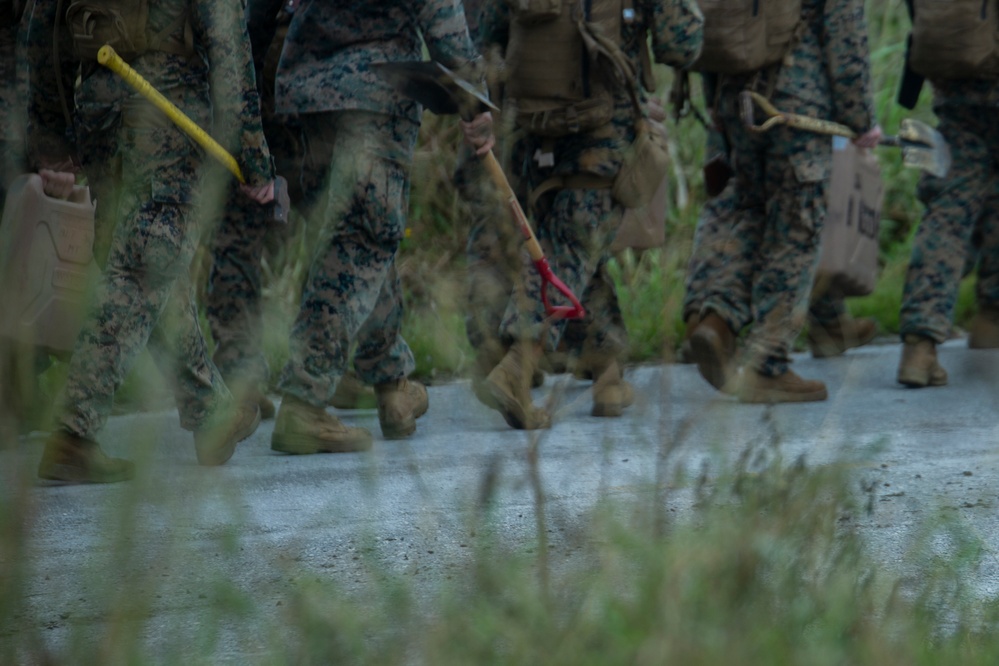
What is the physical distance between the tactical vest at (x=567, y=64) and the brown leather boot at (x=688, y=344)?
1141 mm

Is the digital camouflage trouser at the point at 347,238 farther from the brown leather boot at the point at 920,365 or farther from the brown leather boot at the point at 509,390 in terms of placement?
the brown leather boot at the point at 920,365

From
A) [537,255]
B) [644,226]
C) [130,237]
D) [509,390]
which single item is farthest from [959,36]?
[130,237]

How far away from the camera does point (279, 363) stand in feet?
21.3

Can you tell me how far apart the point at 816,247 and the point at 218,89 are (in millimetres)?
2754

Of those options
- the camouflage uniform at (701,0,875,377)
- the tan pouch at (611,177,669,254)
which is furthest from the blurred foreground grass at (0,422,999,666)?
the camouflage uniform at (701,0,875,377)

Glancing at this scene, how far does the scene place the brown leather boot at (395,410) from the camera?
17.5 ft

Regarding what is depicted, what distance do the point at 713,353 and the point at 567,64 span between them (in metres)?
1.30

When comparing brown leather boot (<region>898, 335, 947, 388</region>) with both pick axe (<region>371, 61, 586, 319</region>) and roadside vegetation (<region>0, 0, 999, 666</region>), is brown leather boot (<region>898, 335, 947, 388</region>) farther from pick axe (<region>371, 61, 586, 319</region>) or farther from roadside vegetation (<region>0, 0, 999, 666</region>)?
roadside vegetation (<region>0, 0, 999, 666</region>)

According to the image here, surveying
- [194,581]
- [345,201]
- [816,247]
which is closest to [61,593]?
[194,581]

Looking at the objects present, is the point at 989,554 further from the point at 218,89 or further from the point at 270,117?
the point at 270,117

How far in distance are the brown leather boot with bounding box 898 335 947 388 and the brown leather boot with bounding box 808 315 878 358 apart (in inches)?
25.1

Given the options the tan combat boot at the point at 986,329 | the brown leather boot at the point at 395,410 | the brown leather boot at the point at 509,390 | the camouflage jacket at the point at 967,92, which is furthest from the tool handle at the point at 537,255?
the tan combat boot at the point at 986,329

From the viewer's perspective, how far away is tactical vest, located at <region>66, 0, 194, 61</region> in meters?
4.32

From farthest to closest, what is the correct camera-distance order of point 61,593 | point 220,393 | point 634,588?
point 220,393 < point 61,593 < point 634,588
